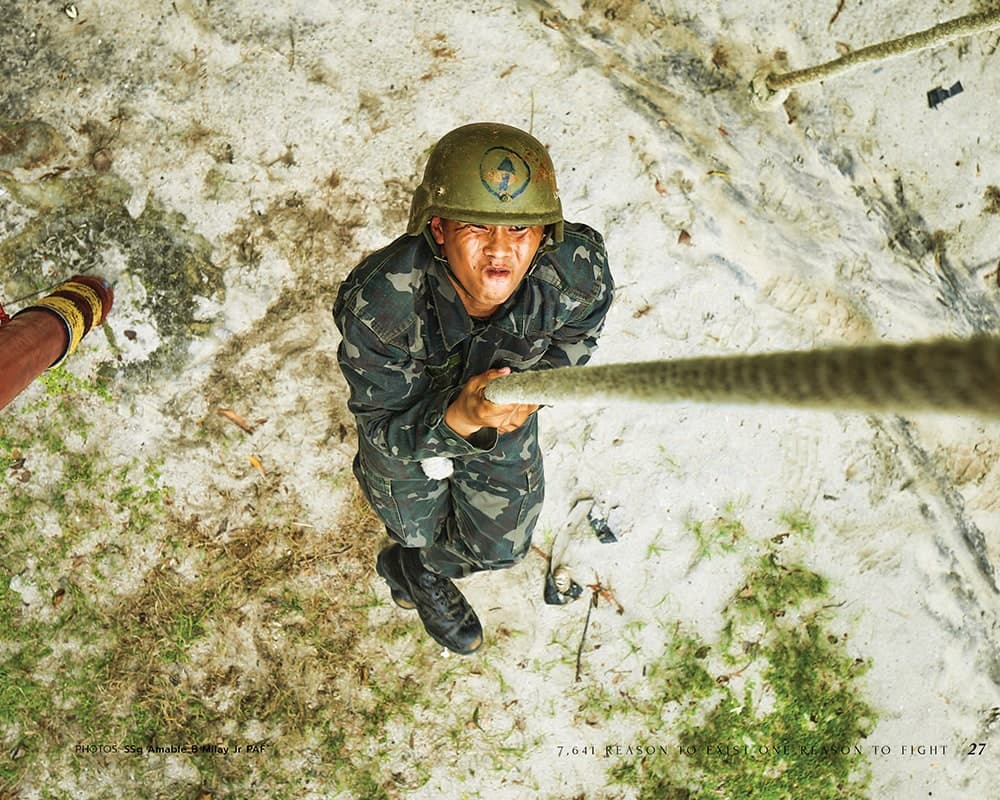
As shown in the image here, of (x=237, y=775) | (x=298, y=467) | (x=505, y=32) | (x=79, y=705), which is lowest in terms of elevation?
(x=237, y=775)

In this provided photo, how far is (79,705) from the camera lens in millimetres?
4012

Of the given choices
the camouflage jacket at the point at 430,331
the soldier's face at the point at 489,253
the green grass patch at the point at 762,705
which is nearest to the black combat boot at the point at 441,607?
the camouflage jacket at the point at 430,331

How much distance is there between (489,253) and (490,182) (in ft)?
0.75

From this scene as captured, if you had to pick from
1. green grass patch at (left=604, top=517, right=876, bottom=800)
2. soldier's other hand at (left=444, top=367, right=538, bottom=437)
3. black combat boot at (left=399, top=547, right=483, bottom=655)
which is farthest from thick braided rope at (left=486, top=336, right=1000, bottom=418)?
green grass patch at (left=604, top=517, right=876, bottom=800)

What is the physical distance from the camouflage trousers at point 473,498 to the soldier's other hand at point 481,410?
52 cm

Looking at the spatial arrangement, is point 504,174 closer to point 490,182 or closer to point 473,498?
point 490,182

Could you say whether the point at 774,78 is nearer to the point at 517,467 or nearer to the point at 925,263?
the point at 925,263

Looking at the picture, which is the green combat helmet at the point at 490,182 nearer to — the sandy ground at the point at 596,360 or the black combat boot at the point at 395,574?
the sandy ground at the point at 596,360

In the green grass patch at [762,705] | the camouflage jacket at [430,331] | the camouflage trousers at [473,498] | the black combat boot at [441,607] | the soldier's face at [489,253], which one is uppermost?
the soldier's face at [489,253]

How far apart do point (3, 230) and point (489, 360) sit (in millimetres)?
2778

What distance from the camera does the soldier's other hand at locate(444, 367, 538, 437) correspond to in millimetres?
2311

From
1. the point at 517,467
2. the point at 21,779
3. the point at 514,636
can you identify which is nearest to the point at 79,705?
the point at 21,779

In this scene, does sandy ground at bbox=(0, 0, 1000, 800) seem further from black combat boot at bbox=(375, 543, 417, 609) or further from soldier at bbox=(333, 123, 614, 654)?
soldier at bbox=(333, 123, 614, 654)

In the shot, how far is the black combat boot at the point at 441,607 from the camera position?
11.8 ft
